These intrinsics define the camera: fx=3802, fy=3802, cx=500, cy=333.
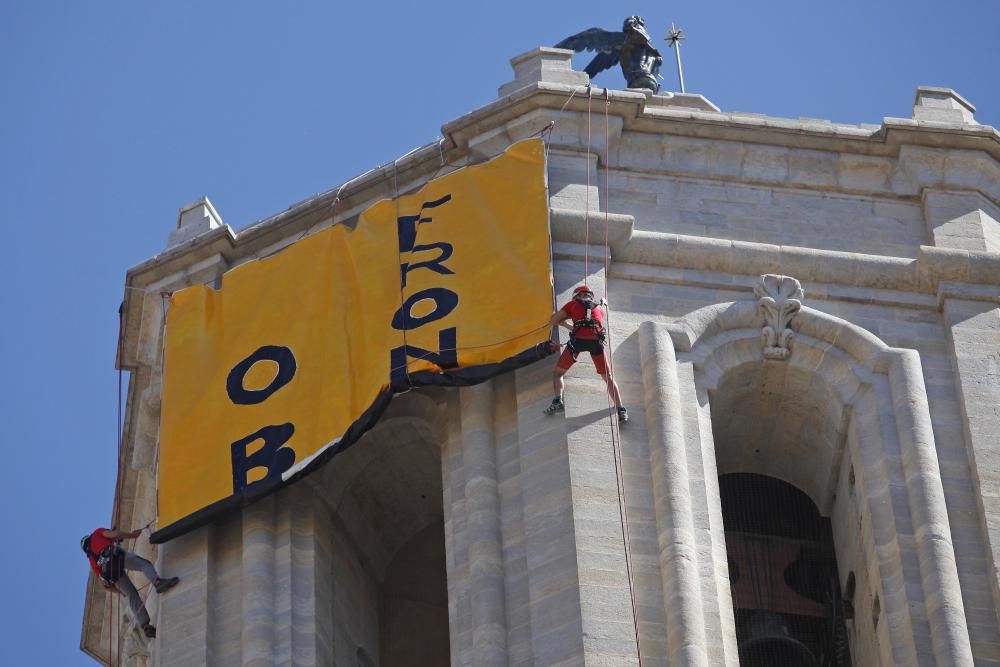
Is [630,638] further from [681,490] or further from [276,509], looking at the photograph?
[276,509]

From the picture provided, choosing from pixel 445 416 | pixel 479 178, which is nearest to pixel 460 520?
pixel 445 416

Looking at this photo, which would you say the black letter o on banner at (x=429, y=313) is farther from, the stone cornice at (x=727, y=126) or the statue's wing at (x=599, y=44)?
the statue's wing at (x=599, y=44)

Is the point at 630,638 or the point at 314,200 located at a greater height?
the point at 314,200

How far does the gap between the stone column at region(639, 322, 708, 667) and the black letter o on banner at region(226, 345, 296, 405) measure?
414cm

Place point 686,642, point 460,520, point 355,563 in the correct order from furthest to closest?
point 355,563 < point 460,520 < point 686,642

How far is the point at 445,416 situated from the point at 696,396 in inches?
112

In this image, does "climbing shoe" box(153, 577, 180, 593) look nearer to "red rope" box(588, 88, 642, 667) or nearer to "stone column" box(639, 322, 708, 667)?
"red rope" box(588, 88, 642, 667)

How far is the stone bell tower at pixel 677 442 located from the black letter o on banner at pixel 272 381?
1142 mm

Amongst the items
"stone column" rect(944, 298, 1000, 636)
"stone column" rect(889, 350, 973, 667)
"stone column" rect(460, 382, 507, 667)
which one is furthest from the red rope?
"stone column" rect(944, 298, 1000, 636)

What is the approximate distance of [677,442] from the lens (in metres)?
40.7

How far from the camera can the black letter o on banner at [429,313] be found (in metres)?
42.3

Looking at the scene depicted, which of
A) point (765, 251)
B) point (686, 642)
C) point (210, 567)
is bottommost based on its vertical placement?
point (686, 642)

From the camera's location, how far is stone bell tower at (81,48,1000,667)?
39.7 meters

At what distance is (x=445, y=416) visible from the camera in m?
42.4
